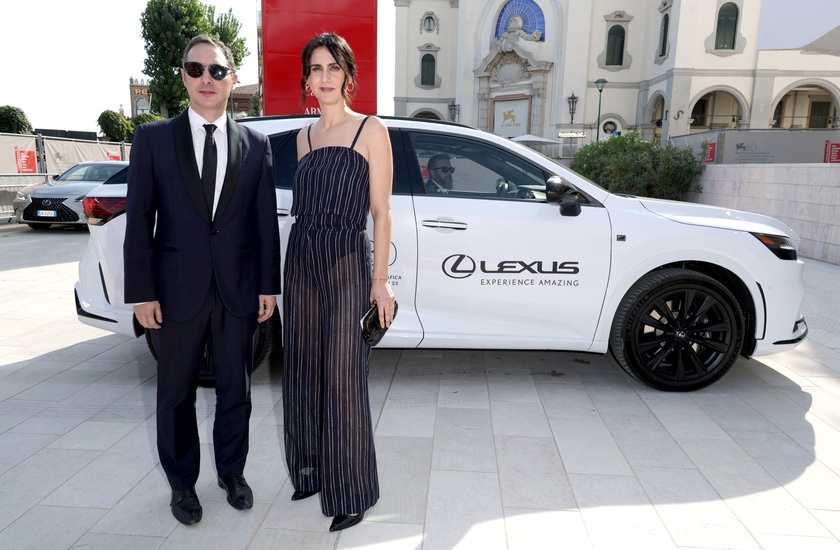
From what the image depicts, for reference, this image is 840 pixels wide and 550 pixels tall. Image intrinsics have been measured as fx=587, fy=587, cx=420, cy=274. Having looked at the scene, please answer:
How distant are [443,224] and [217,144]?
5.38 ft

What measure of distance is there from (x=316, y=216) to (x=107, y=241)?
2086 mm

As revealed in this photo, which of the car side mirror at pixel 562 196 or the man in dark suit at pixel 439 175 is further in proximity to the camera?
the man in dark suit at pixel 439 175

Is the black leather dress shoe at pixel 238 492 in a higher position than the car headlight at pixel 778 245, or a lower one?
lower

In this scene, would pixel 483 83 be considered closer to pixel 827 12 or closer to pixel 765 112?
pixel 765 112

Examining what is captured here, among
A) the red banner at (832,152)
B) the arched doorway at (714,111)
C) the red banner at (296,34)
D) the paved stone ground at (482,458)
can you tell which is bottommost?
the paved stone ground at (482,458)

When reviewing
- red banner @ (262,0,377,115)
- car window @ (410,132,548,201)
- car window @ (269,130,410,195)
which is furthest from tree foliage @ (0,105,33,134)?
car window @ (410,132,548,201)

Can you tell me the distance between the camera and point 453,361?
4727 millimetres

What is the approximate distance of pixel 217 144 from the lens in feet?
7.75

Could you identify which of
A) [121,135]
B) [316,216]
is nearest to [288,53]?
[316,216]

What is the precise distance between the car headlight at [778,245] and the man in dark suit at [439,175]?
2.04 metres

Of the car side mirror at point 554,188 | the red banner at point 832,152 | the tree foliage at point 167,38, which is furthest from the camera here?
the tree foliage at point 167,38

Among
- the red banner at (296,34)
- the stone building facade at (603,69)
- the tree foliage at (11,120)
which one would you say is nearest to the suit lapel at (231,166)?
the red banner at (296,34)

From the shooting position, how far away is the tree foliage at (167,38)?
33938 mm

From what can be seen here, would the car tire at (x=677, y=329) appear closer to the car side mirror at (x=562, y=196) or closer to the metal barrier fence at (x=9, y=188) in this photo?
the car side mirror at (x=562, y=196)
